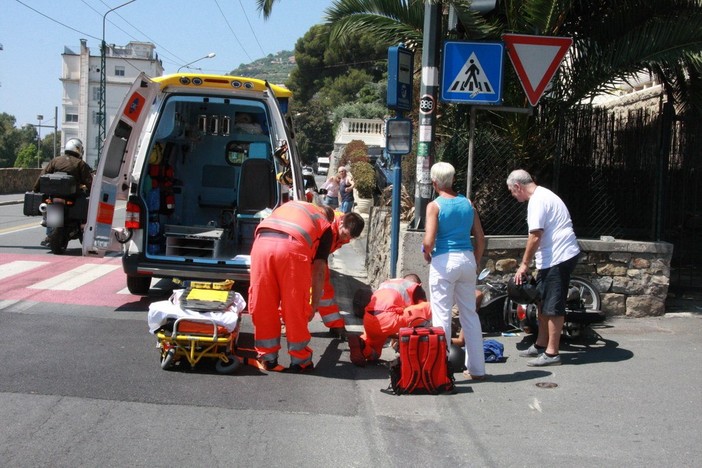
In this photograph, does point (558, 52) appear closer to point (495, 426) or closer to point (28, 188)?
point (495, 426)

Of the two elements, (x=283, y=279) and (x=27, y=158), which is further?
(x=27, y=158)

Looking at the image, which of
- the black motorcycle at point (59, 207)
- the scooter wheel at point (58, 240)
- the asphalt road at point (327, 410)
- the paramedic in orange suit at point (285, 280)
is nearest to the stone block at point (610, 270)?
the asphalt road at point (327, 410)

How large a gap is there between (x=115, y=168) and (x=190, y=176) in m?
2.92

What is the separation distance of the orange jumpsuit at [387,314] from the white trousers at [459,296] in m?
0.40

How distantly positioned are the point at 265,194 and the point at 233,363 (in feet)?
13.4

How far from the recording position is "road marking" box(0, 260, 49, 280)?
33.9ft

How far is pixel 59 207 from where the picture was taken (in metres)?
11.9

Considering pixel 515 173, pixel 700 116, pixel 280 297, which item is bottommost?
pixel 280 297

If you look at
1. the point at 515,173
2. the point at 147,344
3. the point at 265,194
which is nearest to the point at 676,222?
the point at 515,173

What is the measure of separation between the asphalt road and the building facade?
242 feet

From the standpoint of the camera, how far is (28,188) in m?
34.8

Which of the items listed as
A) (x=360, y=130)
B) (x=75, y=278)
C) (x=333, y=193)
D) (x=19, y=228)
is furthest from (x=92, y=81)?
(x=75, y=278)

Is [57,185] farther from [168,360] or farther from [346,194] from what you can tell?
[346,194]

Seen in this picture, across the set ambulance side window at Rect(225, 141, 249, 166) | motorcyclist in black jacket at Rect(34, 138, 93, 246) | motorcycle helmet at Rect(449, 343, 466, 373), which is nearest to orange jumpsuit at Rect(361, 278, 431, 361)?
motorcycle helmet at Rect(449, 343, 466, 373)
